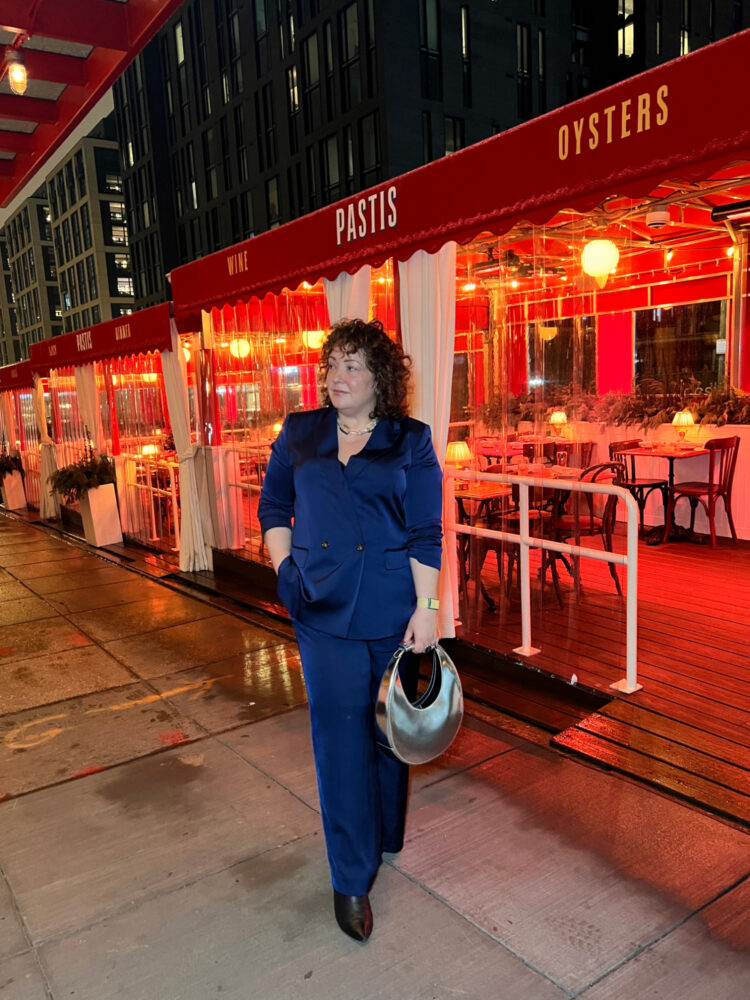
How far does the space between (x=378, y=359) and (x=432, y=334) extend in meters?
2.08

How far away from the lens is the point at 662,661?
4.20 metres

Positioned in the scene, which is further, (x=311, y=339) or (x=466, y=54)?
(x=466, y=54)

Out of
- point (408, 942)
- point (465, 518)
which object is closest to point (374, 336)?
point (408, 942)

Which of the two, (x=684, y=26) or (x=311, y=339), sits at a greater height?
(x=684, y=26)

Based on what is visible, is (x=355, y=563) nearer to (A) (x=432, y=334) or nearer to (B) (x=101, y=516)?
(A) (x=432, y=334)

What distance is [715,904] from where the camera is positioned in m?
2.40

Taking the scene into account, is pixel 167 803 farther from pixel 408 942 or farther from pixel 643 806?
pixel 643 806

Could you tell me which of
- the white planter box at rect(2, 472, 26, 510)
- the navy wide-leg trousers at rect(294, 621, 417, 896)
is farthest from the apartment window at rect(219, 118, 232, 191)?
the navy wide-leg trousers at rect(294, 621, 417, 896)

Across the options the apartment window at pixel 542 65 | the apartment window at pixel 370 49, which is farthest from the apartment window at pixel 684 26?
the apartment window at pixel 370 49

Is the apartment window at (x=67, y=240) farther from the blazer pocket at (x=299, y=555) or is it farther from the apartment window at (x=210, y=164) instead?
the blazer pocket at (x=299, y=555)

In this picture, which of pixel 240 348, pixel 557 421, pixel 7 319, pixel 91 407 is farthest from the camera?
pixel 7 319

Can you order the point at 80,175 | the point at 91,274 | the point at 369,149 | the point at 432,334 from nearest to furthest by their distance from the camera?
the point at 432,334 → the point at 369,149 → the point at 80,175 → the point at 91,274

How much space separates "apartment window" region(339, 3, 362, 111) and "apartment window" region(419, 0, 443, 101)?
198 centimetres

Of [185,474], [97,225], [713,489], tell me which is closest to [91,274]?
[97,225]
